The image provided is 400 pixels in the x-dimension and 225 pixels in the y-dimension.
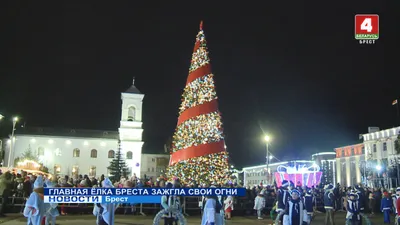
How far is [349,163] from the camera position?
81688 mm

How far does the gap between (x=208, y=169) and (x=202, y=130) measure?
8.64ft

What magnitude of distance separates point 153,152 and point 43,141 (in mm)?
30177

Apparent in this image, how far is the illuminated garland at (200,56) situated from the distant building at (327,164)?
63840 mm

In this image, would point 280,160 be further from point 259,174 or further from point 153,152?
point 153,152

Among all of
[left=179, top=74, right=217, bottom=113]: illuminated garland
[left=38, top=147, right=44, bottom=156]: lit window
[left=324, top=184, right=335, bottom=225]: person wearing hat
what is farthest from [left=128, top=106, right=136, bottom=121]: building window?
[left=324, top=184, right=335, bottom=225]: person wearing hat

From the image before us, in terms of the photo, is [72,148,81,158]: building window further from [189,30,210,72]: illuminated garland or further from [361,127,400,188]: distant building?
[189,30,210,72]: illuminated garland

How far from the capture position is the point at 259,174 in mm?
104375

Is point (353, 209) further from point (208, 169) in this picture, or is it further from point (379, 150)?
point (379, 150)

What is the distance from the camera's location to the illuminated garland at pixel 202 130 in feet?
88.0

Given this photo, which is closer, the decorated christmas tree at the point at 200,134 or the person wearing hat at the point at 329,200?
the person wearing hat at the point at 329,200

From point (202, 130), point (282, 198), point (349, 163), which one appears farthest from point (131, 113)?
point (282, 198)

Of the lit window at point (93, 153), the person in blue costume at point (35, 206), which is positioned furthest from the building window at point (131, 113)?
the person in blue costume at point (35, 206)

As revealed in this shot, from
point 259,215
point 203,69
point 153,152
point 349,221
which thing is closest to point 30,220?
point 349,221

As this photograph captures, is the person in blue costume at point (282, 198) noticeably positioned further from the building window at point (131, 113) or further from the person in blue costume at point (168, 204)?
the building window at point (131, 113)
